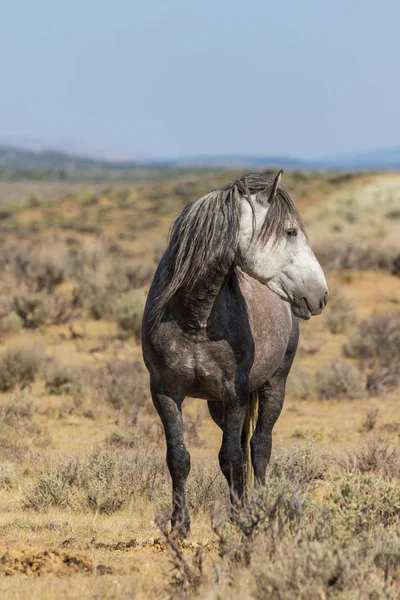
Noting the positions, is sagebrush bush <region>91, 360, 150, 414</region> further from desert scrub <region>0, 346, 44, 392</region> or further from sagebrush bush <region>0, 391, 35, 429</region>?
sagebrush bush <region>0, 391, 35, 429</region>

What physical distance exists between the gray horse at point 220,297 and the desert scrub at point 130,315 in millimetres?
9355

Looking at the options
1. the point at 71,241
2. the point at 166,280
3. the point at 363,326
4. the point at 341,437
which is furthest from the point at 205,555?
the point at 71,241

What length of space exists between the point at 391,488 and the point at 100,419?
5434 mm

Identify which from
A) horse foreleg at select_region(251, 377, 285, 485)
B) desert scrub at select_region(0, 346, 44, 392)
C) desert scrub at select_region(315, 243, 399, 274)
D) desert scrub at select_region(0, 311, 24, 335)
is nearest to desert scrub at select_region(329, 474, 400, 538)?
horse foreleg at select_region(251, 377, 285, 485)

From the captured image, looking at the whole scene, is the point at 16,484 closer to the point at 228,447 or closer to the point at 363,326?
the point at 228,447

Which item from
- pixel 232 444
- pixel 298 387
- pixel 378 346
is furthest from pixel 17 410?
pixel 378 346

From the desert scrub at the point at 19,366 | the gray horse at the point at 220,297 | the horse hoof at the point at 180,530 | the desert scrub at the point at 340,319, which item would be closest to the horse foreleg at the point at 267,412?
the gray horse at the point at 220,297

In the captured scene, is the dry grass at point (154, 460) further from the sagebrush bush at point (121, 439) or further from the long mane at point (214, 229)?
the long mane at point (214, 229)

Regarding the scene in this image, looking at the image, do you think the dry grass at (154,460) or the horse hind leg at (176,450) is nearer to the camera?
the dry grass at (154,460)

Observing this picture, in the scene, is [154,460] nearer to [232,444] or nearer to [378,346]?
[232,444]

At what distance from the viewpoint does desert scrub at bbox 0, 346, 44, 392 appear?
1116 centimetres

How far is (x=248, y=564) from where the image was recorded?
3967 mm

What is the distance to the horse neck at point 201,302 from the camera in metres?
4.95

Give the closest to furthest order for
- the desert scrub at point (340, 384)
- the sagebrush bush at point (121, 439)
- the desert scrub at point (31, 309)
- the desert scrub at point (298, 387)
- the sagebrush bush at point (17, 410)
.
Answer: the sagebrush bush at point (121, 439) < the sagebrush bush at point (17, 410) < the desert scrub at point (340, 384) < the desert scrub at point (298, 387) < the desert scrub at point (31, 309)
